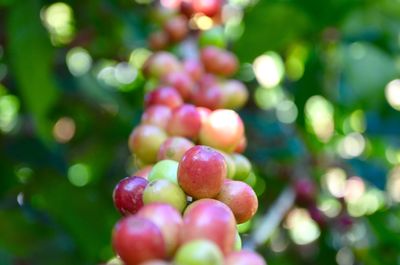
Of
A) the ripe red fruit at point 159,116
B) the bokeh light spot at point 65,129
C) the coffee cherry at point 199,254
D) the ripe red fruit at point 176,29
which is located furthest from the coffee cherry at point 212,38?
the bokeh light spot at point 65,129

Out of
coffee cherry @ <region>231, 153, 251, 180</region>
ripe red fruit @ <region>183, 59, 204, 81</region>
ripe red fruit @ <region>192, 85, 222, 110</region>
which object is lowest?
ripe red fruit @ <region>183, 59, 204, 81</region>

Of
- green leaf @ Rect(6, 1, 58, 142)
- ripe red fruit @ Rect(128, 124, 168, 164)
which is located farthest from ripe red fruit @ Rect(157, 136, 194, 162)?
green leaf @ Rect(6, 1, 58, 142)

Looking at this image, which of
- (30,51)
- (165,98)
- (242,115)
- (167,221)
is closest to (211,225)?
(167,221)

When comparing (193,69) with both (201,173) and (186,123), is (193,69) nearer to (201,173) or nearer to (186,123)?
(186,123)

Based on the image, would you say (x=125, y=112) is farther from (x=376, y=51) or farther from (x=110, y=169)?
(x=376, y=51)

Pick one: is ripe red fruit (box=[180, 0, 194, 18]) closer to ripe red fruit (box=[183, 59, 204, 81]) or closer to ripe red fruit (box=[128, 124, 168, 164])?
ripe red fruit (box=[183, 59, 204, 81])

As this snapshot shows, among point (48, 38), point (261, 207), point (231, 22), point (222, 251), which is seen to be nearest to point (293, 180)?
point (261, 207)

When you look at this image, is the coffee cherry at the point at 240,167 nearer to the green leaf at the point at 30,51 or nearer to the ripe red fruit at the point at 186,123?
the ripe red fruit at the point at 186,123
